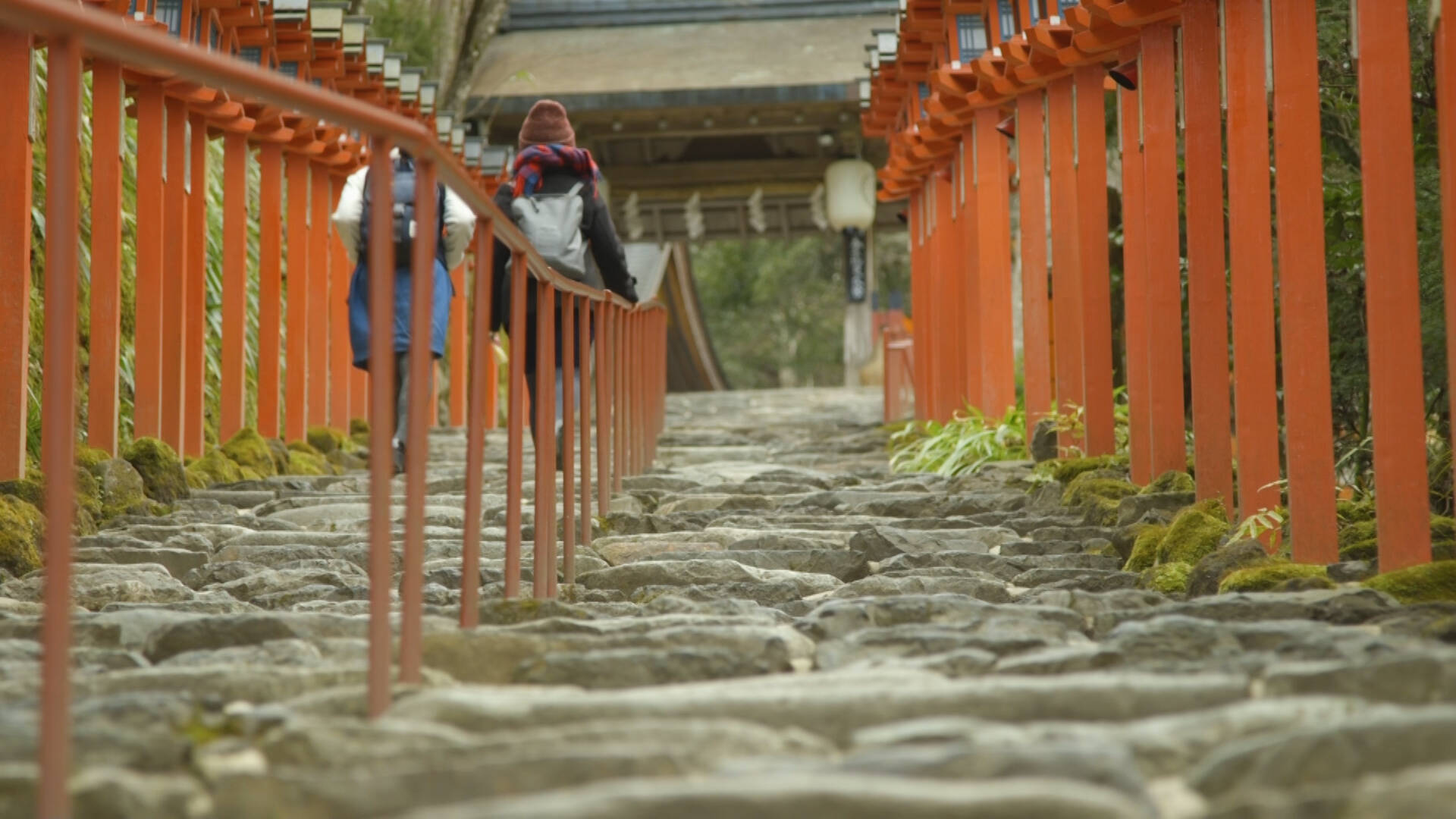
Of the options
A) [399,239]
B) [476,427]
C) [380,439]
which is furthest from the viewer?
[399,239]

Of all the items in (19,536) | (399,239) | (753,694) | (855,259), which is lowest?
(753,694)

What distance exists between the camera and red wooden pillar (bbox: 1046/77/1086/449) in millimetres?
6703

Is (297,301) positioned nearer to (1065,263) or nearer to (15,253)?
(15,253)

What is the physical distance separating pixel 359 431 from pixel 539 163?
347 centimetres

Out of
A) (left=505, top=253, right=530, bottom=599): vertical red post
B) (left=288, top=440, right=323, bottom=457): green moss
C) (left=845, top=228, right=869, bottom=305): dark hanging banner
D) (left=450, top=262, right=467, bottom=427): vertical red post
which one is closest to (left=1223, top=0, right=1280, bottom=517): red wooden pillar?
(left=505, top=253, right=530, bottom=599): vertical red post

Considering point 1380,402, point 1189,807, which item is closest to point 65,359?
point 1189,807

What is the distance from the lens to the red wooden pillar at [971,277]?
8109 mm

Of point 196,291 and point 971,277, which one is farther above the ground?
point 971,277

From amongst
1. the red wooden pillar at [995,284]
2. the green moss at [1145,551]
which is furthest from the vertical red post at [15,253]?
the red wooden pillar at [995,284]

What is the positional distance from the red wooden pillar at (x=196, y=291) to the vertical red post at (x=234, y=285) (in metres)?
0.21

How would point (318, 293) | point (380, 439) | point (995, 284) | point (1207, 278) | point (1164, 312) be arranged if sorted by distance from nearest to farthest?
point (380, 439), point (1207, 278), point (1164, 312), point (995, 284), point (318, 293)

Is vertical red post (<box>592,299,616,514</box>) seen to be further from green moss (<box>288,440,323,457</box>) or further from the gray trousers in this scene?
green moss (<box>288,440,323,457</box>)

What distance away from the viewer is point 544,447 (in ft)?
14.1

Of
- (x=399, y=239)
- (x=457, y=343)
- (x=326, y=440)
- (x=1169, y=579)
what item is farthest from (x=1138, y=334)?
(x=457, y=343)
